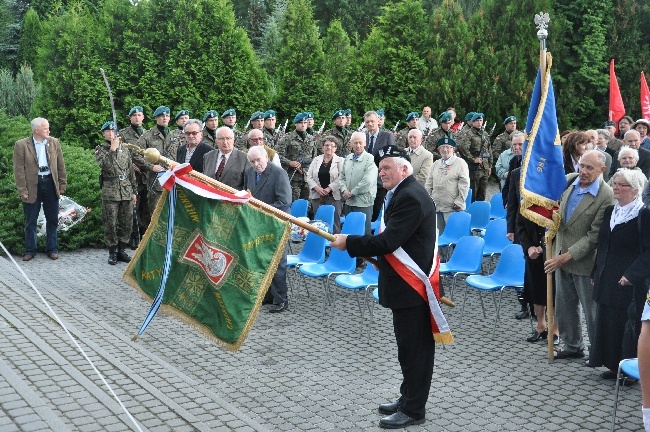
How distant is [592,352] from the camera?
6.69 meters

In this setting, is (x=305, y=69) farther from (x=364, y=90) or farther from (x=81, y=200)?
(x=81, y=200)

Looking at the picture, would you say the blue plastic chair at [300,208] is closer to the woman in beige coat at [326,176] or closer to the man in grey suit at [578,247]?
the woman in beige coat at [326,176]

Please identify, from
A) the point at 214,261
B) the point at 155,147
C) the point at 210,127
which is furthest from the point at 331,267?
the point at 155,147

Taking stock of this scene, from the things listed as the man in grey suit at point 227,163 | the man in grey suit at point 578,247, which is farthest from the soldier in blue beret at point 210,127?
the man in grey suit at point 578,247

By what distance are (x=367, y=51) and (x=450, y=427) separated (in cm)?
1499

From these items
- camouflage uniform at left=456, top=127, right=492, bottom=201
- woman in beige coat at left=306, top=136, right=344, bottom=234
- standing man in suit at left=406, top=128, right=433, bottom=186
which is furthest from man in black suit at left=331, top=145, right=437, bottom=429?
camouflage uniform at left=456, top=127, right=492, bottom=201

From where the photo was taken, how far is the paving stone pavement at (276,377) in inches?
223

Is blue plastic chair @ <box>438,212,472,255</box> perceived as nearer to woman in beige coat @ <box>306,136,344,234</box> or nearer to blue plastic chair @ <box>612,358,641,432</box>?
woman in beige coat @ <box>306,136,344,234</box>

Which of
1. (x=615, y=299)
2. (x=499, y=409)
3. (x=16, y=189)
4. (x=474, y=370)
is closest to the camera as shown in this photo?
(x=499, y=409)

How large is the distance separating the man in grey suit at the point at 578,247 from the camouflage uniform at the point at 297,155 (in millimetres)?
7258

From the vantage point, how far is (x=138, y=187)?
12805 mm

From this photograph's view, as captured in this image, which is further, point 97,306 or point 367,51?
point 367,51


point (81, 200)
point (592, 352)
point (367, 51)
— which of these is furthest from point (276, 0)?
point (592, 352)

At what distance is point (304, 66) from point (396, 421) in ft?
45.3
